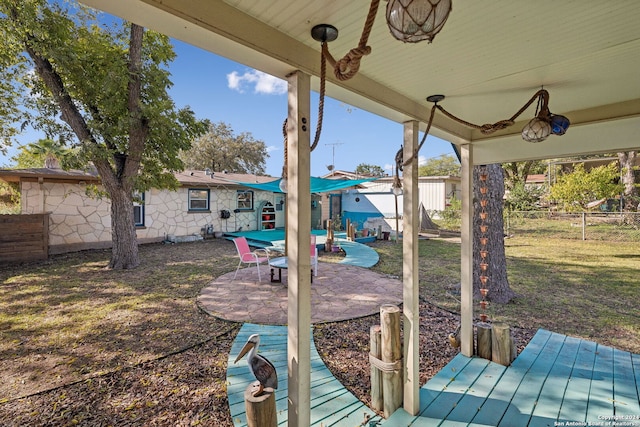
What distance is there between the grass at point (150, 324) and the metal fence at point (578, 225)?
8.49ft

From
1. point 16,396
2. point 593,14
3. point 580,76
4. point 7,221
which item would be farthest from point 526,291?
point 7,221

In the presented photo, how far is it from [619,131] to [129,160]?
8.18 meters

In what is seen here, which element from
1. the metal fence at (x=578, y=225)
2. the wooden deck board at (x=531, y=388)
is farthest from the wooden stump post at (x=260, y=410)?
the metal fence at (x=578, y=225)

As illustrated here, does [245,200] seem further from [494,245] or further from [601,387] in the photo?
[601,387]

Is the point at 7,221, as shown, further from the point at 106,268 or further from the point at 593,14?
the point at 593,14

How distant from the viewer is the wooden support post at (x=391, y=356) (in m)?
2.13

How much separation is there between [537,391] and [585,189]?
14.9 m

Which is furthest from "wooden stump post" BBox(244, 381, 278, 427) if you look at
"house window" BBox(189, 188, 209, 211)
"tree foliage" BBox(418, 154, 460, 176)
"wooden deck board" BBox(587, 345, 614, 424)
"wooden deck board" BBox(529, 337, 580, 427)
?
"tree foliage" BBox(418, 154, 460, 176)

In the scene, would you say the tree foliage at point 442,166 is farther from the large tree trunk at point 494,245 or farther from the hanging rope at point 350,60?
the hanging rope at point 350,60

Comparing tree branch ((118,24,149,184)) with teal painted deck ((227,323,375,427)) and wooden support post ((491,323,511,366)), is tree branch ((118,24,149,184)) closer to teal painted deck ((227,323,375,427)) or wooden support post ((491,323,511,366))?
teal painted deck ((227,323,375,427))

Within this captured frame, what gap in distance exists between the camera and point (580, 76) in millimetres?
1820

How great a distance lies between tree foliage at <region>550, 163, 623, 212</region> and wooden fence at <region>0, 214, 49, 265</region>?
19.4m

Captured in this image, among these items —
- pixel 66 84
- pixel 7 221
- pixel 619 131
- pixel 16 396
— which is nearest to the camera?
pixel 619 131

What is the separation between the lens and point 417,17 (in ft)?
2.86
